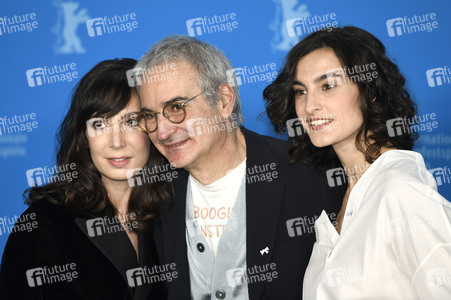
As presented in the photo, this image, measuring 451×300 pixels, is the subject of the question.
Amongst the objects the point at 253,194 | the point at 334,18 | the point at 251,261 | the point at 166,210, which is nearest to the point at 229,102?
the point at 253,194

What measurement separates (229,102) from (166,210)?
26.8 inches

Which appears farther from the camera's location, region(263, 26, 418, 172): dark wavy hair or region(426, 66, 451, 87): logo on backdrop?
region(426, 66, 451, 87): logo on backdrop

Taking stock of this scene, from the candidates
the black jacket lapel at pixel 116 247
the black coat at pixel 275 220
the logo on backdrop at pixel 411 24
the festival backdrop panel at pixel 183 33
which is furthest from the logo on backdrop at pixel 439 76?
the black jacket lapel at pixel 116 247

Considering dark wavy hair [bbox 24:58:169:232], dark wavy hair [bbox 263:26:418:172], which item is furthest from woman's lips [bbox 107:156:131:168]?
dark wavy hair [bbox 263:26:418:172]

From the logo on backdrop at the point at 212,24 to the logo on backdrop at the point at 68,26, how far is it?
0.76m

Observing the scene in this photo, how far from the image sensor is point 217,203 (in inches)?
98.3

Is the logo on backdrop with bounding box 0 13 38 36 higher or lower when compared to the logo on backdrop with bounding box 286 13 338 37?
higher

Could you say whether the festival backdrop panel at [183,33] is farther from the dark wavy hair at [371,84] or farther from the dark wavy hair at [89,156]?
the dark wavy hair at [371,84]

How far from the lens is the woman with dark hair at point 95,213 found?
2.20 m

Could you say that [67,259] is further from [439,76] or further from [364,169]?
[439,76]

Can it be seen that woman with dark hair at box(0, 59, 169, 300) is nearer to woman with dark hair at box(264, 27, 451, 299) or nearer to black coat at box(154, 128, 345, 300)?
black coat at box(154, 128, 345, 300)

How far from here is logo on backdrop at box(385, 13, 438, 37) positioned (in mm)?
3314

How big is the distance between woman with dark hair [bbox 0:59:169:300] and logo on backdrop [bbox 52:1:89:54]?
3.47ft

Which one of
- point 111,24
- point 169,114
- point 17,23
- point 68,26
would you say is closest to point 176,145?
point 169,114
